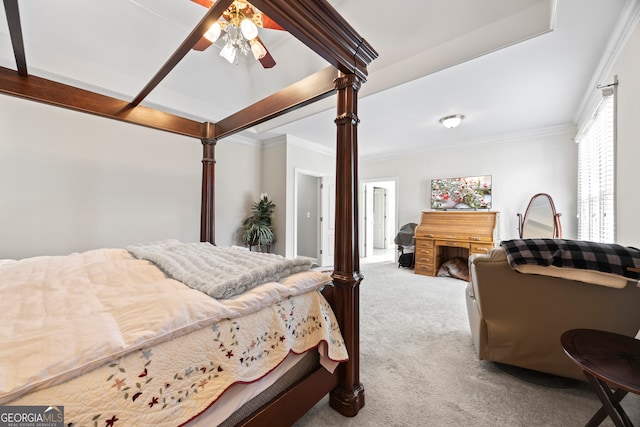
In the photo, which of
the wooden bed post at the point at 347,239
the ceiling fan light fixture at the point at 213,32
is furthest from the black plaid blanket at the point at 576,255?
the ceiling fan light fixture at the point at 213,32

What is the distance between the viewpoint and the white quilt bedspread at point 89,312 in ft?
1.99

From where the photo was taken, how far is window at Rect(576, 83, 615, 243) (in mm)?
2387

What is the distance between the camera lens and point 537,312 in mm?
1551

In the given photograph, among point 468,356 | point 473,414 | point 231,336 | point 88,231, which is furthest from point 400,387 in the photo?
point 88,231

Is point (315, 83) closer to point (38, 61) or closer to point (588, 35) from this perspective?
point (588, 35)

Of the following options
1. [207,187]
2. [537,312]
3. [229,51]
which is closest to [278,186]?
[207,187]

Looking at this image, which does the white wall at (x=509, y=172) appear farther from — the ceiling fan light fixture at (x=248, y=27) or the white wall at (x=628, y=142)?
the ceiling fan light fixture at (x=248, y=27)

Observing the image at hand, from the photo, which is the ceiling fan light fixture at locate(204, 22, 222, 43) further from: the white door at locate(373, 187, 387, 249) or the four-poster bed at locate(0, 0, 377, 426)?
the white door at locate(373, 187, 387, 249)

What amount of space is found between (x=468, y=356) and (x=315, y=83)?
2.26 meters

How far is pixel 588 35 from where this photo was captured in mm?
2051

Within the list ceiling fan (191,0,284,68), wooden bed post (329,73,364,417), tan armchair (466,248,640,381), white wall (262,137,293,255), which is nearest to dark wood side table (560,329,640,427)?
tan armchair (466,248,640,381)

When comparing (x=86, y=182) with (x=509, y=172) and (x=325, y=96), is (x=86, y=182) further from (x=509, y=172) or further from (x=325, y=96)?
(x=509, y=172)

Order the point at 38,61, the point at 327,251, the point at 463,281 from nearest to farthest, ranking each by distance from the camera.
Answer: the point at 38,61, the point at 463,281, the point at 327,251

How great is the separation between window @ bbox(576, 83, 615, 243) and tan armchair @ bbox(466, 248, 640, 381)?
1375 mm
